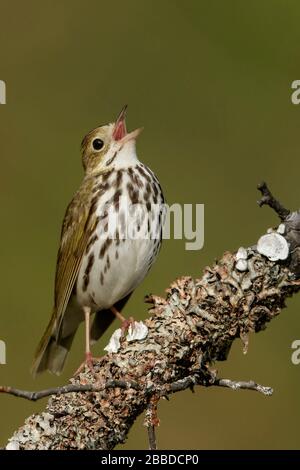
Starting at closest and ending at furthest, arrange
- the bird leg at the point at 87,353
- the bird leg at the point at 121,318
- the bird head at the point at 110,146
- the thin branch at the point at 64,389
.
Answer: the thin branch at the point at 64,389 < the bird leg at the point at 87,353 < the bird leg at the point at 121,318 < the bird head at the point at 110,146

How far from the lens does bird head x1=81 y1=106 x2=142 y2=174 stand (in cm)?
398

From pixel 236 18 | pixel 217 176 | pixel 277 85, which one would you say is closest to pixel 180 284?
pixel 217 176

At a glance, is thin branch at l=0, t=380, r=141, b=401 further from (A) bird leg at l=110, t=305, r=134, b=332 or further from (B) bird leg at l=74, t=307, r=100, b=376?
(A) bird leg at l=110, t=305, r=134, b=332

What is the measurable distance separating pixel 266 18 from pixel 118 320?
1.86 metres

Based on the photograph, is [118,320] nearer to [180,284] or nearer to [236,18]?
[180,284]

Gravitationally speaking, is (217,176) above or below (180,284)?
above

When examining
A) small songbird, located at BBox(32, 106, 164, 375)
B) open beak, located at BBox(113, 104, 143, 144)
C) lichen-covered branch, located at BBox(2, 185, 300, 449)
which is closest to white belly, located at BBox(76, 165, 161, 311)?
small songbird, located at BBox(32, 106, 164, 375)

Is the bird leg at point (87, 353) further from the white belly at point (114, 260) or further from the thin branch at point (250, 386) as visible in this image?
the thin branch at point (250, 386)

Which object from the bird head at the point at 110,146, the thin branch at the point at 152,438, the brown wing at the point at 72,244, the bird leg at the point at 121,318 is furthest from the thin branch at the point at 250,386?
the bird head at the point at 110,146

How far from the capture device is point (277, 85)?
16.5 ft

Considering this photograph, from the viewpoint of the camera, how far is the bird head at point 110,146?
3.98 m

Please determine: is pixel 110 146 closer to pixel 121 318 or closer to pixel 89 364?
pixel 121 318

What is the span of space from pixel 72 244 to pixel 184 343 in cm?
89

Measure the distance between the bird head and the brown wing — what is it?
0.15 meters
